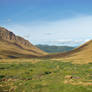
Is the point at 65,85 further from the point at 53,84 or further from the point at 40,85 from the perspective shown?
the point at 40,85

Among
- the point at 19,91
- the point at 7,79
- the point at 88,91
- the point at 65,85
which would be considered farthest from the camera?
the point at 7,79

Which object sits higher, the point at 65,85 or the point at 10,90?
the point at 65,85

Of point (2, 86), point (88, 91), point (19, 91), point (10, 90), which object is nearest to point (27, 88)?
point (19, 91)

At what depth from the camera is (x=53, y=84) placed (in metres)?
39.2

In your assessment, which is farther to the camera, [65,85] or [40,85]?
[40,85]

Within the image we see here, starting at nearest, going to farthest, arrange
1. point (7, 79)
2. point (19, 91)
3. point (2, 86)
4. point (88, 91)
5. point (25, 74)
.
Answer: point (88, 91)
point (19, 91)
point (2, 86)
point (7, 79)
point (25, 74)

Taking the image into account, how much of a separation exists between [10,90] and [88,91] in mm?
21417

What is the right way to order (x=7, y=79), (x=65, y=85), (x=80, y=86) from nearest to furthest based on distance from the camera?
(x=80, y=86), (x=65, y=85), (x=7, y=79)

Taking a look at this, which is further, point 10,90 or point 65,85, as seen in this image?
point 10,90

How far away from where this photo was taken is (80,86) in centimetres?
3488

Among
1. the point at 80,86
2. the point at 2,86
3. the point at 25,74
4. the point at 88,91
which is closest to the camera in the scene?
the point at 88,91

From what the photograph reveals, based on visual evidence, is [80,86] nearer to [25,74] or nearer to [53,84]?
[53,84]

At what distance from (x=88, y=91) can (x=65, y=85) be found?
6609 mm

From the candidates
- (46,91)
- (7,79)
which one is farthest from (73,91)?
(7,79)
